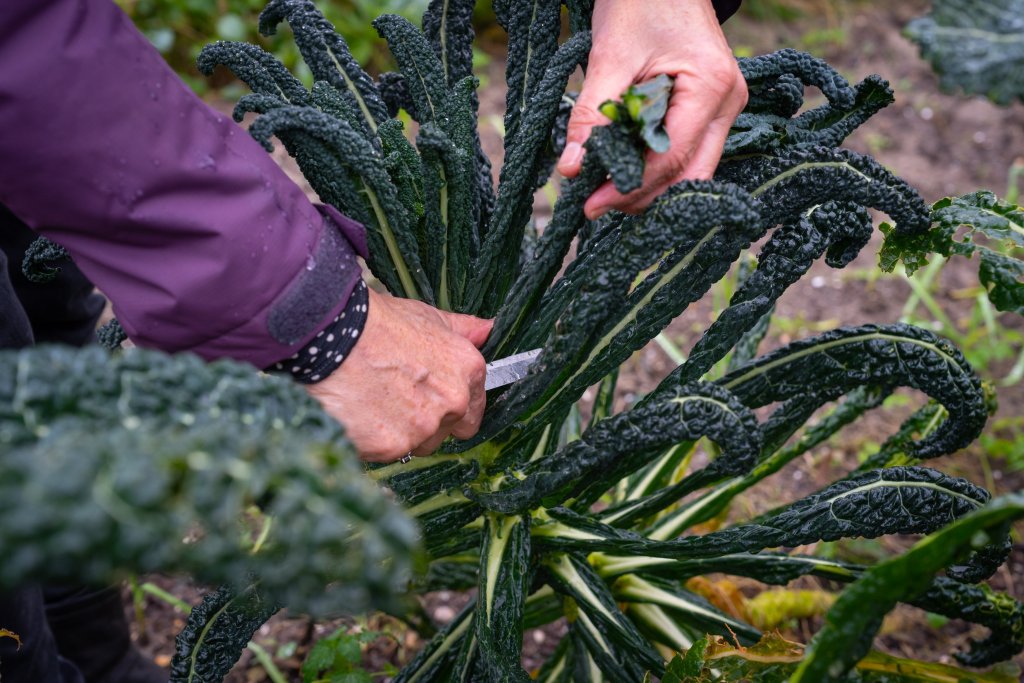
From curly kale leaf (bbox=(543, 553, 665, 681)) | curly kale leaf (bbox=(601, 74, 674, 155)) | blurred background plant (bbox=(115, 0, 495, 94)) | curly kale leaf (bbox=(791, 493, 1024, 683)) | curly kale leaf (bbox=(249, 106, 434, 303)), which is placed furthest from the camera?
blurred background plant (bbox=(115, 0, 495, 94))

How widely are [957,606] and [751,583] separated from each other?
803 mm

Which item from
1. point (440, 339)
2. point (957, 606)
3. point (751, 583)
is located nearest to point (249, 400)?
point (440, 339)

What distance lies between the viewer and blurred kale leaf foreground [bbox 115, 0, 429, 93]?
3.56m

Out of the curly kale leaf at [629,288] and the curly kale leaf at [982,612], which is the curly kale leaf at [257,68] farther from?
the curly kale leaf at [982,612]

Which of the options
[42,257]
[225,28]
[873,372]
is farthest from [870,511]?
[225,28]

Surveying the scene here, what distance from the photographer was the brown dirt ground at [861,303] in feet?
6.12

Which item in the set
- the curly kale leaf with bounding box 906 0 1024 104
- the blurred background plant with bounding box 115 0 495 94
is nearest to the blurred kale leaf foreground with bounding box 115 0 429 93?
the blurred background plant with bounding box 115 0 495 94

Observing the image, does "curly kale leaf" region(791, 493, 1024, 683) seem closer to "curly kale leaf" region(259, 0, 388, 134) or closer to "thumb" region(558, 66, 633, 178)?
"thumb" region(558, 66, 633, 178)

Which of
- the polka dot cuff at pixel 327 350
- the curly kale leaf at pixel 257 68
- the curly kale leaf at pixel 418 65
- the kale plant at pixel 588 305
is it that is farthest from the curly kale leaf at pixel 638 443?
the curly kale leaf at pixel 257 68

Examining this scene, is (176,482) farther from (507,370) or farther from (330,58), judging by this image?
(330,58)

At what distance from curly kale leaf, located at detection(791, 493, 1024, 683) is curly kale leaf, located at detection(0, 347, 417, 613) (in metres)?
0.46

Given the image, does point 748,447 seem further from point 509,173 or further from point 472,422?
point 509,173

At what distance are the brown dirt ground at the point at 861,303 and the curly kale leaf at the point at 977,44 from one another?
0.44m

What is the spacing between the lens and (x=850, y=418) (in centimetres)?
154
